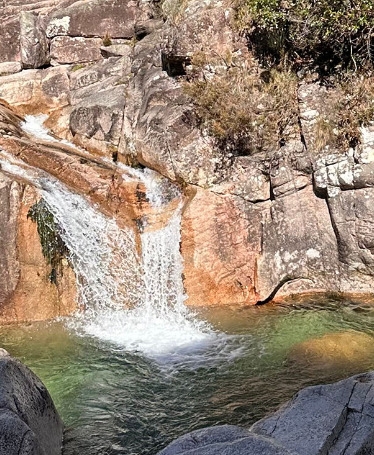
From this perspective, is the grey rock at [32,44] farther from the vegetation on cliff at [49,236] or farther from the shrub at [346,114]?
the shrub at [346,114]

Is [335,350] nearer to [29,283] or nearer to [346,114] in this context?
[346,114]

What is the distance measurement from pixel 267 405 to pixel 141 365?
1997 millimetres

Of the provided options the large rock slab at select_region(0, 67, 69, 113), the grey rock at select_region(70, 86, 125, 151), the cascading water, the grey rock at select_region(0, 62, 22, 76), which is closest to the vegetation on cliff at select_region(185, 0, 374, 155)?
the grey rock at select_region(70, 86, 125, 151)

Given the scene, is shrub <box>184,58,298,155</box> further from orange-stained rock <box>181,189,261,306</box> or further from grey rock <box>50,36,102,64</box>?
grey rock <box>50,36,102,64</box>

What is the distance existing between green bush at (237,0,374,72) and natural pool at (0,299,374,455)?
460cm

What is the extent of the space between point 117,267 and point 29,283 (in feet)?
4.89

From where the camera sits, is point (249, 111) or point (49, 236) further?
point (249, 111)

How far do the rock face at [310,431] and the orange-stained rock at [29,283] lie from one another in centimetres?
533

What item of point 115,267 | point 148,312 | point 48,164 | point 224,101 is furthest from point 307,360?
point 48,164

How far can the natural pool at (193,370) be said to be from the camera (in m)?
5.83

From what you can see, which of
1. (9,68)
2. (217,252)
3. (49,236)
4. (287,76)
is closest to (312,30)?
(287,76)

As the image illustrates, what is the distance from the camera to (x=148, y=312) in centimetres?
905

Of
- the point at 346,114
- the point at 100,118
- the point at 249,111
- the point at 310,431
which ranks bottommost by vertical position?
the point at 310,431

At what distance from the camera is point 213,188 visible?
9.55m
